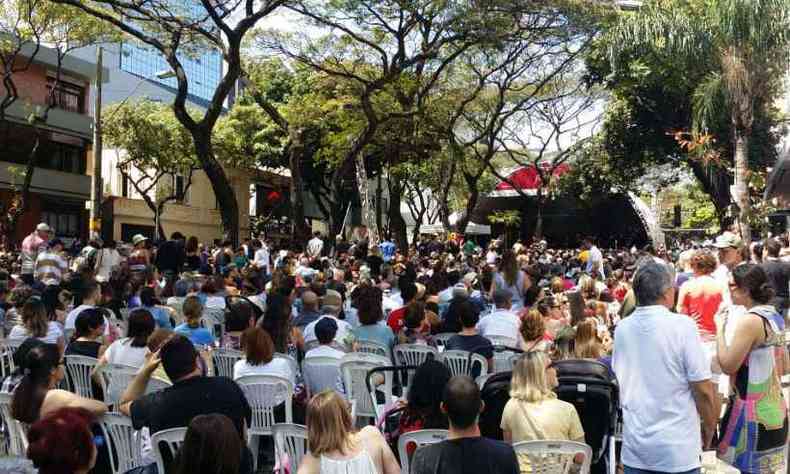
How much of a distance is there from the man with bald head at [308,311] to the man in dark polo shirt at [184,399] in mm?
4086

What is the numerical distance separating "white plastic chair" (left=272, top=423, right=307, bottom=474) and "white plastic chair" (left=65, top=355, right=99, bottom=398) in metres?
2.70

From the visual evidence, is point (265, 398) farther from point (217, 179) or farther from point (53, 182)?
point (53, 182)

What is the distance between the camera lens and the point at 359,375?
21.7 feet

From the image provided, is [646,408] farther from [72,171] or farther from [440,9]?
[72,171]

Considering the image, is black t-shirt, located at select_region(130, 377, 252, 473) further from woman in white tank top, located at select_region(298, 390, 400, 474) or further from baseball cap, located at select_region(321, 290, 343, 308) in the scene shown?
baseball cap, located at select_region(321, 290, 343, 308)

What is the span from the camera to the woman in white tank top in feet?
12.1

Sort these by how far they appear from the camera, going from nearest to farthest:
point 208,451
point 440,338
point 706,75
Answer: point 208,451, point 440,338, point 706,75

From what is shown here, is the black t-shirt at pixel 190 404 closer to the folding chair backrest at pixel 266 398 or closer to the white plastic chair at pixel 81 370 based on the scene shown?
the folding chair backrest at pixel 266 398

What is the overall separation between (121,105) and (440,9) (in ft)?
56.7

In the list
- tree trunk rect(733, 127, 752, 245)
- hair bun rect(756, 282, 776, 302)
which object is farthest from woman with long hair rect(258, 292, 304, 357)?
tree trunk rect(733, 127, 752, 245)

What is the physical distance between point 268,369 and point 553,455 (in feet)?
9.37

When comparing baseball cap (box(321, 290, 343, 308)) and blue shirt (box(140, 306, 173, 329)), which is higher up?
baseball cap (box(321, 290, 343, 308))

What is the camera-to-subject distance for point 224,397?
4.39m

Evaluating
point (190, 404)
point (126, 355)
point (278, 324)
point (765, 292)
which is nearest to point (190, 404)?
point (190, 404)
